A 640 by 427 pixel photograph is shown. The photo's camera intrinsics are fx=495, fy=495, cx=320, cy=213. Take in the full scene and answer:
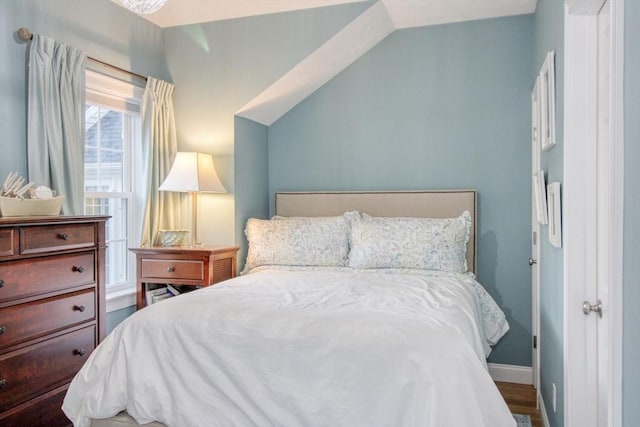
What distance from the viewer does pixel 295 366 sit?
6.19ft

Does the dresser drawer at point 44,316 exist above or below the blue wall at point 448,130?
below

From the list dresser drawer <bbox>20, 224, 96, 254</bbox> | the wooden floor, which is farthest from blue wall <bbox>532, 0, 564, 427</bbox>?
dresser drawer <bbox>20, 224, 96, 254</bbox>

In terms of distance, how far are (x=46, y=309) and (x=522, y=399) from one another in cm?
290

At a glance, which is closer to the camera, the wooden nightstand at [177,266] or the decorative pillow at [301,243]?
the wooden nightstand at [177,266]

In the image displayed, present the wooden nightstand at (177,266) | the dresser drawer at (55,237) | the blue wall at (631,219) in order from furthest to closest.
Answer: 1. the wooden nightstand at (177,266)
2. the dresser drawer at (55,237)
3. the blue wall at (631,219)

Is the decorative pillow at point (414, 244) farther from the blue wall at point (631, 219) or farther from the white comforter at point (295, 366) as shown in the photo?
the blue wall at point (631, 219)

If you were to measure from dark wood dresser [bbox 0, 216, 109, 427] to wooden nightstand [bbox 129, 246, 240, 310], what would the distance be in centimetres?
69

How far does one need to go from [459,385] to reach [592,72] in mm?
1269

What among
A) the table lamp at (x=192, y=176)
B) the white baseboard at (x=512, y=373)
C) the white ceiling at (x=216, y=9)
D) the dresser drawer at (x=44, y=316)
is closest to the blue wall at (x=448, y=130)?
the white baseboard at (x=512, y=373)

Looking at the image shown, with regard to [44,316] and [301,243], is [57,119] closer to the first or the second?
[44,316]

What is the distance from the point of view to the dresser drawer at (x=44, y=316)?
2.18 metres

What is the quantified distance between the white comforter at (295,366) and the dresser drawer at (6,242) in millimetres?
584

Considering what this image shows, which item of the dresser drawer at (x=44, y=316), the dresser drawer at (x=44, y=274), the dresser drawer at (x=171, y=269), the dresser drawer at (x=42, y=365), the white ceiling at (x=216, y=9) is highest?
the white ceiling at (x=216, y=9)

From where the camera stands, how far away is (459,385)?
66.6 inches
